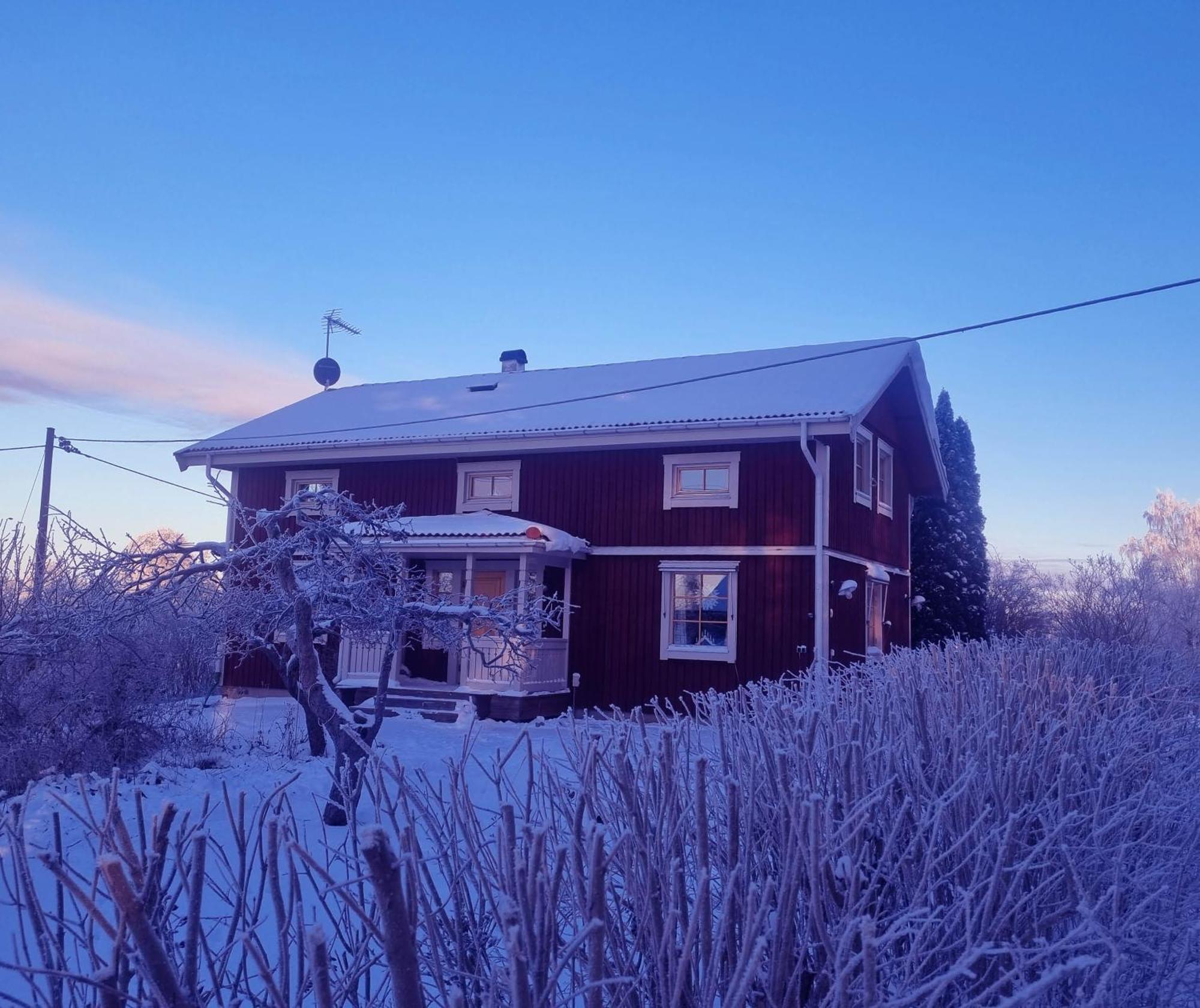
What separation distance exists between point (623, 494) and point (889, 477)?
6132 millimetres

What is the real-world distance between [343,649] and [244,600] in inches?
281

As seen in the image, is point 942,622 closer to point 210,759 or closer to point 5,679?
point 210,759

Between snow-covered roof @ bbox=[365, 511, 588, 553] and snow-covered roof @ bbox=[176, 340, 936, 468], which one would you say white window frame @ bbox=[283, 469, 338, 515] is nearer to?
snow-covered roof @ bbox=[176, 340, 936, 468]

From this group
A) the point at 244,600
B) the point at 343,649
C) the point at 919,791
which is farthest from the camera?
the point at 343,649

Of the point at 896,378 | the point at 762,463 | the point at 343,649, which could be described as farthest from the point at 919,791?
the point at 896,378

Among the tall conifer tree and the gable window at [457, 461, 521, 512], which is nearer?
the gable window at [457, 461, 521, 512]

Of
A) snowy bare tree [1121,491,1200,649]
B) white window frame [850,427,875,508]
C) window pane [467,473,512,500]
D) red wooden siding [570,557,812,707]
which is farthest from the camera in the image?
snowy bare tree [1121,491,1200,649]

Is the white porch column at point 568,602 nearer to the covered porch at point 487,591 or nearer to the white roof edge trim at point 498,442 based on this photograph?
the covered porch at point 487,591

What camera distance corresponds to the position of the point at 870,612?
746 inches

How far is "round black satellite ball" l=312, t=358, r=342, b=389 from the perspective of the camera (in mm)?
25859

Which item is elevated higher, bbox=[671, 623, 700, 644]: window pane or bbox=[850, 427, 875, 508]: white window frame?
bbox=[850, 427, 875, 508]: white window frame

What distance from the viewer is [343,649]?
17.5 m

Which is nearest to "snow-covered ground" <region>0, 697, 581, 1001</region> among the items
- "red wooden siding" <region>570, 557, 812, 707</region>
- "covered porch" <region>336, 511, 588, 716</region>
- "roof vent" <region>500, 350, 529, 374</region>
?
"covered porch" <region>336, 511, 588, 716</region>

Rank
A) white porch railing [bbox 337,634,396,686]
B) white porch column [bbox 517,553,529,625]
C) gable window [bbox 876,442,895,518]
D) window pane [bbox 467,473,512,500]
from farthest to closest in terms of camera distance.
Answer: gable window [bbox 876,442,895,518]
window pane [bbox 467,473,512,500]
white porch railing [bbox 337,634,396,686]
white porch column [bbox 517,553,529,625]
